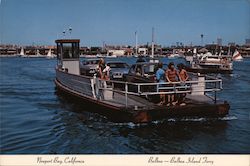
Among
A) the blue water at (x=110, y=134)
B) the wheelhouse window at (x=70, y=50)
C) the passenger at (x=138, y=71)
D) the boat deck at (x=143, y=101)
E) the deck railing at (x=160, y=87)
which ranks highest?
the wheelhouse window at (x=70, y=50)

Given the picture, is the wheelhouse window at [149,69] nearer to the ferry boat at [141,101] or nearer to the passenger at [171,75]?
Result: the ferry boat at [141,101]

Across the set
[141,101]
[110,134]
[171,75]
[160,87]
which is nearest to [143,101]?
[141,101]

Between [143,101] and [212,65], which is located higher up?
[143,101]

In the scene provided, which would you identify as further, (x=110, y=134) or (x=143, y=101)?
(x=143, y=101)

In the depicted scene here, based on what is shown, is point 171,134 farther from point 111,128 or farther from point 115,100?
point 115,100

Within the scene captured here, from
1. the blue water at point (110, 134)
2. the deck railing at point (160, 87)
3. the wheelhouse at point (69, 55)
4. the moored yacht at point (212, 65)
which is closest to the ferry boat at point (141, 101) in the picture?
the deck railing at point (160, 87)

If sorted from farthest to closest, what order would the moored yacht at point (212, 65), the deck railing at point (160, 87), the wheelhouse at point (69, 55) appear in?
the moored yacht at point (212, 65) → the wheelhouse at point (69, 55) → the deck railing at point (160, 87)

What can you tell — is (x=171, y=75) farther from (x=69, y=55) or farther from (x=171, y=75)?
(x=69, y=55)

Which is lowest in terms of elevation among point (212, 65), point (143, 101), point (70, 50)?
point (212, 65)

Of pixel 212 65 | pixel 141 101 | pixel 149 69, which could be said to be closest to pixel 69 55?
pixel 149 69

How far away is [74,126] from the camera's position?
11.9 metres

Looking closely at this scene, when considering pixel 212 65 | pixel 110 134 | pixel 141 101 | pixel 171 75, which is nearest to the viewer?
pixel 110 134

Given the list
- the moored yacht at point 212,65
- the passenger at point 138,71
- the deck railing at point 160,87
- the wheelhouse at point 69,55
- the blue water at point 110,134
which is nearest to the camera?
the blue water at point 110,134

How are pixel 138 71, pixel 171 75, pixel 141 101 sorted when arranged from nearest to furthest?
pixel 171 75, pixel 141 101, pixel 138 71
